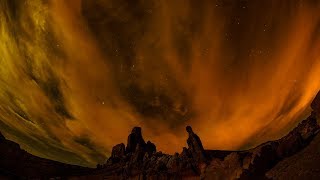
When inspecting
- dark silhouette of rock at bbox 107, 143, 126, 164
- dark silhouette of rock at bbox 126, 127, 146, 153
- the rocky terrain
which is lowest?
the rocky terrain

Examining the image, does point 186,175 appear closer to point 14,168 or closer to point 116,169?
point 116,169

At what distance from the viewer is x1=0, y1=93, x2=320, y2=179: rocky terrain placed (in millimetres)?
20844

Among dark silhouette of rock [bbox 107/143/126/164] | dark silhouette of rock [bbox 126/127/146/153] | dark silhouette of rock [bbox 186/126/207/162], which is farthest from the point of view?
dark silhouette of rock [bbox 126/127/146/153]

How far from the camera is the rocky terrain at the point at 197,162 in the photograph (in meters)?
20.8

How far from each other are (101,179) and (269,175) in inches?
1366

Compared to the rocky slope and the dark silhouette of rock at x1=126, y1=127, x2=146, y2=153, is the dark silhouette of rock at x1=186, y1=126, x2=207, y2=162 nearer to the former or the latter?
the dark silhouette of rock at x1=126, y1=127, x2=146, y2=153

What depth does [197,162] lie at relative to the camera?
47.7 m

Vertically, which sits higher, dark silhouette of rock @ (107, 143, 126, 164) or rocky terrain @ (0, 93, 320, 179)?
dark silhouette of rock @ (107, 143, 126, 164)

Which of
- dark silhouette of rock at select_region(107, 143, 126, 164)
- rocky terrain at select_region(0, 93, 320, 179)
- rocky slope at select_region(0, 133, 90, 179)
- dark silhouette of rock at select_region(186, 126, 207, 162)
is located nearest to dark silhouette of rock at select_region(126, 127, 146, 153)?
rocky terrain at select_region(0, 93, 320, 179)

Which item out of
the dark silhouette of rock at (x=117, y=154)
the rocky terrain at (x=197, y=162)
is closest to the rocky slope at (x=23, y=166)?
the rocky terrain at (x=197, y=162)

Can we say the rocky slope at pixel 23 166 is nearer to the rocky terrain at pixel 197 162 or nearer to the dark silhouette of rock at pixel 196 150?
the rocky terrain at pixel 197 162

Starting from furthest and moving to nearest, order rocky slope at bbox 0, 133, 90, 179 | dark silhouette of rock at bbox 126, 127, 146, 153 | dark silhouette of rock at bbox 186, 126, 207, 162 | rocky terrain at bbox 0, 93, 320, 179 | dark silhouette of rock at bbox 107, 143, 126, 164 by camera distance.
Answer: dark silhouette of rock at bbox 126, 127, 146, 153 < dark silhouette of rock at bbox 107, 143, 126, 164 < dark silhouette of rock at bbox 186, 126, 207, 162 < rocky slope at bbox 0, 133, 90, 179 < rocky terrain at bbox 0, 93, 320, 179

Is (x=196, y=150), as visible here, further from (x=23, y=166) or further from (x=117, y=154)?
(x=23, y=166)

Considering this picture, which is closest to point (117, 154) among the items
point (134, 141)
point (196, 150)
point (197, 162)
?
point (134, 141)
